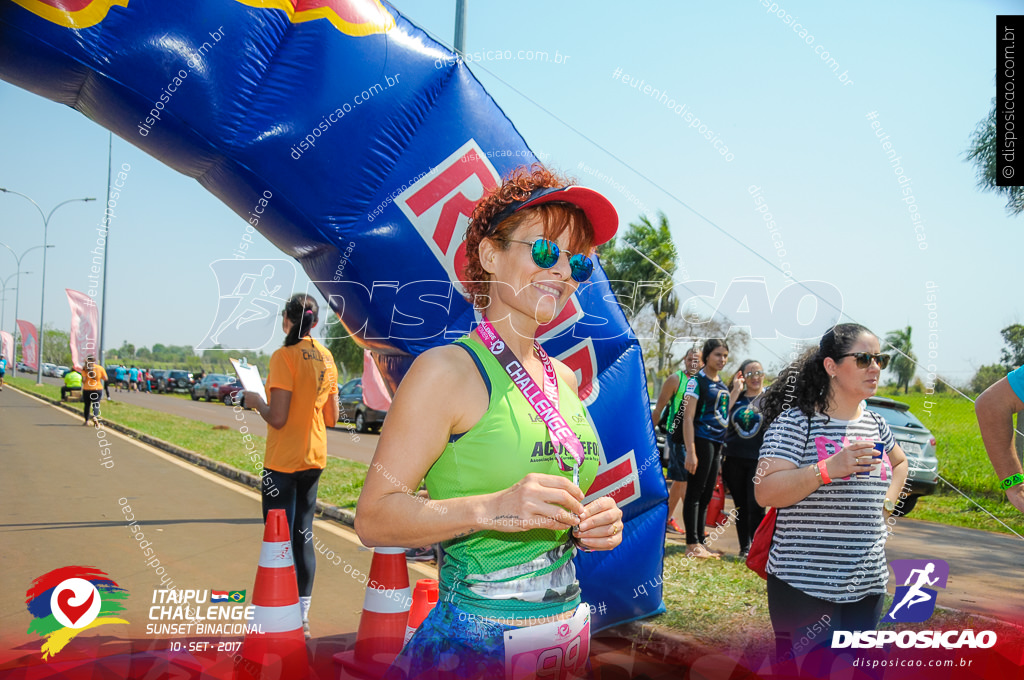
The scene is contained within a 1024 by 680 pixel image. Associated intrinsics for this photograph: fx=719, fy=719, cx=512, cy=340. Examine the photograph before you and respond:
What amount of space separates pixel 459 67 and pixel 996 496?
9.93m

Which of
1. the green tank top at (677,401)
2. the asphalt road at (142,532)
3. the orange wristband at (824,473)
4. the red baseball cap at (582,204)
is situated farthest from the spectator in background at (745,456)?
the red baseball cap at (582,204)

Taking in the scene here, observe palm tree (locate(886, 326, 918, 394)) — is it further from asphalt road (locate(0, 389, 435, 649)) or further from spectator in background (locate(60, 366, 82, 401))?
spectator in background (locate(60, 366, 82, 401))

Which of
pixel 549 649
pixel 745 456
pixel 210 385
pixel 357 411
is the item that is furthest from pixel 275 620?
pixel 210 385

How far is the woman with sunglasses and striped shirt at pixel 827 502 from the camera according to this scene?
8.57 ft

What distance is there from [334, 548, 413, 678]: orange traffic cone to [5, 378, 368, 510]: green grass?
12.7 feet

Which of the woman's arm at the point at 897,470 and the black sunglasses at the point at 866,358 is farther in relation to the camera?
the woman's arm at the point at 897,470

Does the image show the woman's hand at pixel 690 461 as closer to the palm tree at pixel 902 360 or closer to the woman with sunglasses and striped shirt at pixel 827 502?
the palm tree at pixel 902 360

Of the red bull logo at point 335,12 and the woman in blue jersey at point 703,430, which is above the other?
the red bull logo at point 335,12

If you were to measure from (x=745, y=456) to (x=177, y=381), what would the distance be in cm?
3925

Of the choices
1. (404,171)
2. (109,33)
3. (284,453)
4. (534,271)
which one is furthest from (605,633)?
(109,33)

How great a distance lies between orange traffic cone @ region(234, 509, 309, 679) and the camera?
2.91 meters

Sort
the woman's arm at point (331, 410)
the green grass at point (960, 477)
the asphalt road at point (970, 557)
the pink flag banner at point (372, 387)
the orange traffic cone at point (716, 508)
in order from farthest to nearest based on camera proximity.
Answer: the green grass at point (960, 477) < the orange traffic cone at point (716, 508) < the pink flag banner at point (372, 387) < the asphalt road at point (970, 557) < the woman's arm at point (331, 410)

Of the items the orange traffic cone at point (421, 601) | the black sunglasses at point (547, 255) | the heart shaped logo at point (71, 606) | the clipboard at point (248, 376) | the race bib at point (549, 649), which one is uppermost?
the black sunglasses at point (547, 255)

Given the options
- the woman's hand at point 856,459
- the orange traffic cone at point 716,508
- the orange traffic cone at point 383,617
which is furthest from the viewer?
the orange traffic cone at point 716,508
